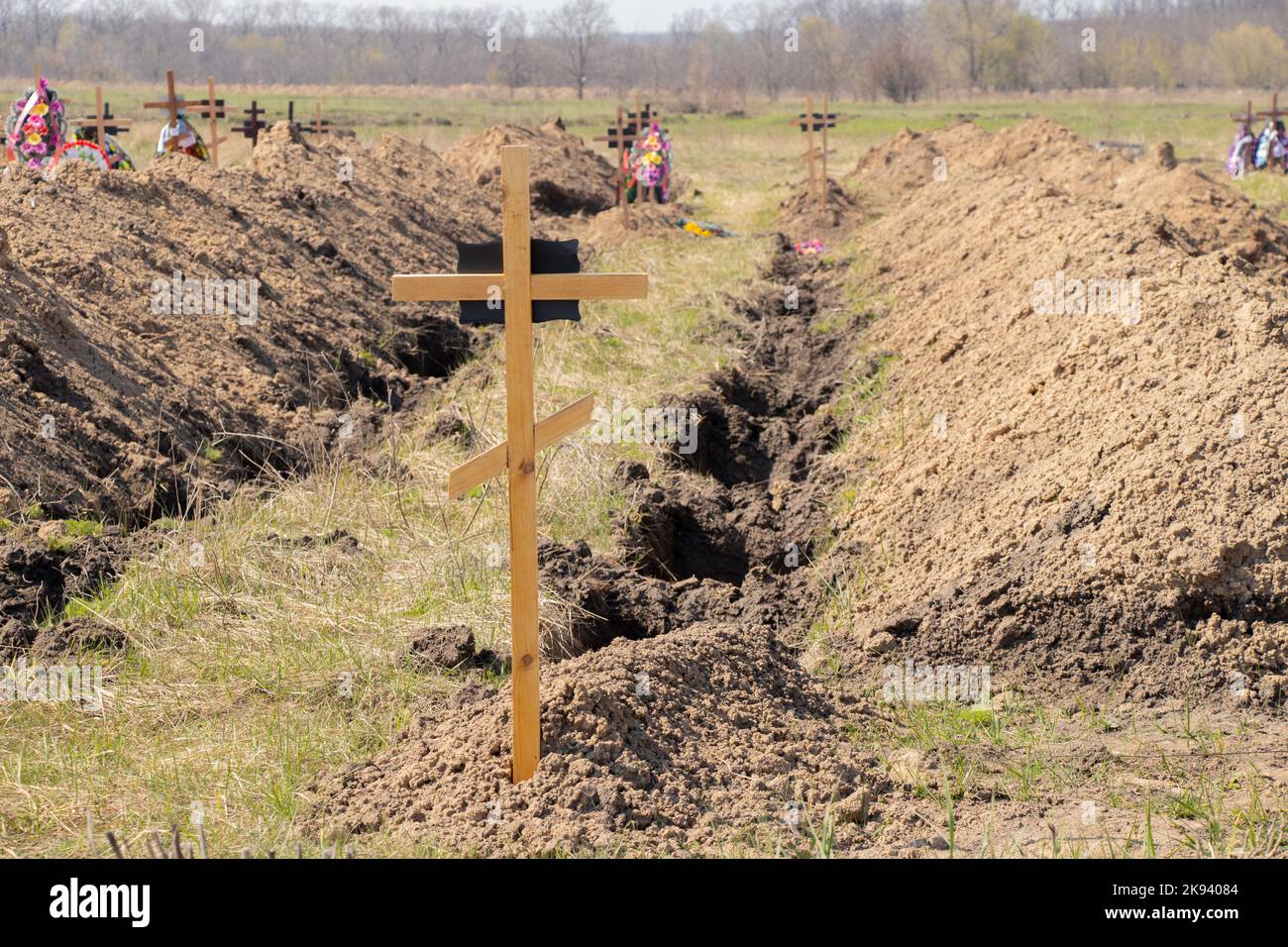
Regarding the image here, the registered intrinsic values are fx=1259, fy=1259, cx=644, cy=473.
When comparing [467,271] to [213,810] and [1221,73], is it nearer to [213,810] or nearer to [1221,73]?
[213,810]

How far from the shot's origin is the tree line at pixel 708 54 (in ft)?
232

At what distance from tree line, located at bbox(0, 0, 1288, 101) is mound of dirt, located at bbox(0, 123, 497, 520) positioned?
41192mm

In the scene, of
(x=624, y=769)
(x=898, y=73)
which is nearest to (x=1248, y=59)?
(x=898, y=73)

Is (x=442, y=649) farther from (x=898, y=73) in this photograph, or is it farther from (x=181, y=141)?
(x=898, y=73)

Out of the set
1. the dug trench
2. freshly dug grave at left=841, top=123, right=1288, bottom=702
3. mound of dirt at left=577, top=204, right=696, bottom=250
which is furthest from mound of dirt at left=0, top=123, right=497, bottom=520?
freshly dug grave at left=841, top=123, right=1288, bottom=702

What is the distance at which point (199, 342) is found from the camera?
8.43 m

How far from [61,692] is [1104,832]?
3520 mm

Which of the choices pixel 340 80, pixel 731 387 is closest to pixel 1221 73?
pixel 340 80

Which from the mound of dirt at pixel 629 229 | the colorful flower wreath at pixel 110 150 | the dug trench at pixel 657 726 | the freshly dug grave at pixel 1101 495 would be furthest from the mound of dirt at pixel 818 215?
the dug trench at pixel 657 726

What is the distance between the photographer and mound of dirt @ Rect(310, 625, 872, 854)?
3504 millimetres

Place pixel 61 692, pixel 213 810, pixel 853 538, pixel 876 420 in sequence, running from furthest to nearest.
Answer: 1. pixel 876 420
2. pixel 853 538
3. pixel 61 692
4. pixel 213 810

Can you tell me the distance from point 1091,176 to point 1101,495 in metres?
13.0

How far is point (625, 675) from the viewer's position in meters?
4.09

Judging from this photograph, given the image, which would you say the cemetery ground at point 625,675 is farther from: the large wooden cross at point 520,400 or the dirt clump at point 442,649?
the large wooden cross at point 520,400
